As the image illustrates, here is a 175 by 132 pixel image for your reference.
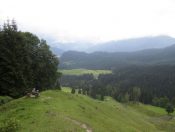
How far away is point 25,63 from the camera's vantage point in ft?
245

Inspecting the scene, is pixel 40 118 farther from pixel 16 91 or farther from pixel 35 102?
pixel 16 91

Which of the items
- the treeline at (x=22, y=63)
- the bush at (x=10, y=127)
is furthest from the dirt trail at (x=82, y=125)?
the treeline at (x=22, y=63)

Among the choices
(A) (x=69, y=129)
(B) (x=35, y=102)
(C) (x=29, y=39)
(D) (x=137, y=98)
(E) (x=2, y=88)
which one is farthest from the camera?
(D) (x=137, y=98)

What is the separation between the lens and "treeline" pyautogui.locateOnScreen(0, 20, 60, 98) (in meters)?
68.4

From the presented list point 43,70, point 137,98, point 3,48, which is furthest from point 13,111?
point 137,98

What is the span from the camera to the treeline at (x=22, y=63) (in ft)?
224

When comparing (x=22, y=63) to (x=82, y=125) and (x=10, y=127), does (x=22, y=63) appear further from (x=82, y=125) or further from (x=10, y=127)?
(x=10, y=127)

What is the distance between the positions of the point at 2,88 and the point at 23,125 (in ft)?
123

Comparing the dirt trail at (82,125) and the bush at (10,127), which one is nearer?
the bush at (10,127)

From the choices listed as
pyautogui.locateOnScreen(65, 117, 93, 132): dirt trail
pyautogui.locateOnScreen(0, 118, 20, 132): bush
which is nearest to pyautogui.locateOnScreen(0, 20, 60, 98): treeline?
pyautogui.locateOnScreen(65, 117, 93, 132): dirt trail

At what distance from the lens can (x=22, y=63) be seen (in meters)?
72.9

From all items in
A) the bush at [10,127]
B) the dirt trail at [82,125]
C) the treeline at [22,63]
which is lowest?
the dirt trail at [82,125]

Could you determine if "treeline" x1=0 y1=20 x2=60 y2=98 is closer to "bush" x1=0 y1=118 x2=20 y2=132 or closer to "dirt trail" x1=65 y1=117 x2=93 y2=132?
"dirt trail" x1=65 y1=117 x2=93 y2=132

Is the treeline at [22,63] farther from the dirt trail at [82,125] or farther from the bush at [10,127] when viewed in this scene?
the bush at [10,127]
